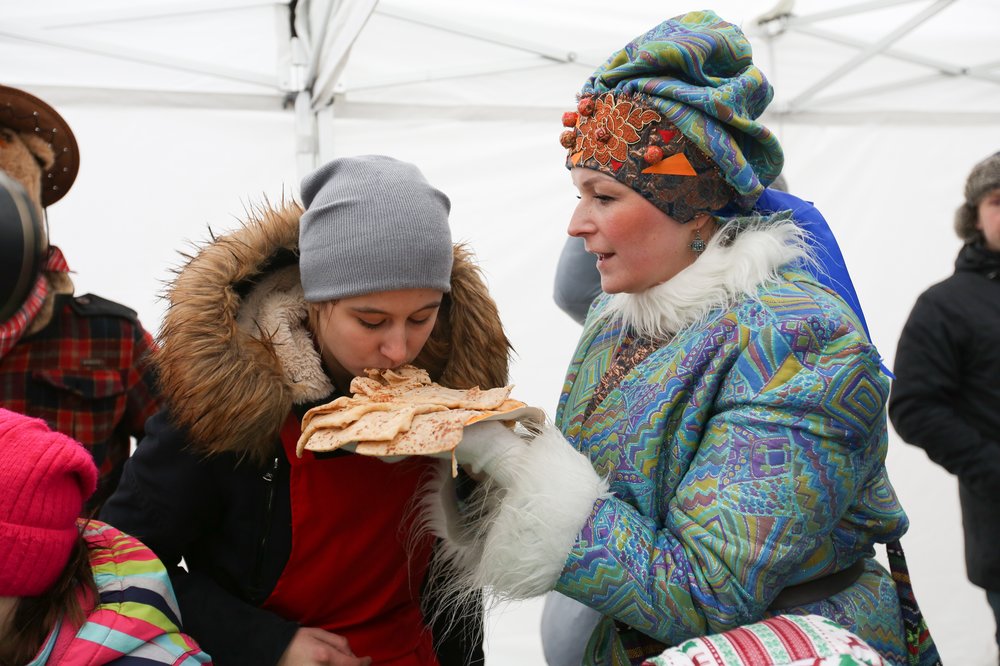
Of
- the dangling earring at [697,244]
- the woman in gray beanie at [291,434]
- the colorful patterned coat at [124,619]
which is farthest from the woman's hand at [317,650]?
the dangling earring at [697,244]

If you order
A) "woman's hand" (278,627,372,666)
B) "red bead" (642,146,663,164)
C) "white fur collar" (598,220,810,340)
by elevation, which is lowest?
"woman's hand" (278,627,372,666)

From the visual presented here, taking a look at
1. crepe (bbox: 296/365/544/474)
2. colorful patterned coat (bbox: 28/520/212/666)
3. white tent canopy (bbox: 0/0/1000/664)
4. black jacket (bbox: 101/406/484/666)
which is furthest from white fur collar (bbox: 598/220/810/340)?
white tent canopy (bbox: 0/0/1000/664)

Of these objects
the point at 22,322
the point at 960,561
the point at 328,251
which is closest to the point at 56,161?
the point at 22,322

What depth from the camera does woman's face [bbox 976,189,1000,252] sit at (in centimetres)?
277

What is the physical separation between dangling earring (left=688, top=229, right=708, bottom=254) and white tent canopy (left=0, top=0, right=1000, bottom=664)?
5.81 feet

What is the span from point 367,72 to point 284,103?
36 centimetres

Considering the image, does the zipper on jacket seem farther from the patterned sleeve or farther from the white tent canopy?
the white tent canopy

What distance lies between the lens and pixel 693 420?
1.35 meters

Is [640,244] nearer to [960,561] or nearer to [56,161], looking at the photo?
[56,161]

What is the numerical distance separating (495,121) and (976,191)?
6.27ft

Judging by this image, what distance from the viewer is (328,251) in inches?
57.9

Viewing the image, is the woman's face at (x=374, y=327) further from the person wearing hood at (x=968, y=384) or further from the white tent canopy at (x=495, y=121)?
the person wearing hood at (x=968, y=384)

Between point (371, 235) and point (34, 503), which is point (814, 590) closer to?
point (371, 235)

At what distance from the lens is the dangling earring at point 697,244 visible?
1533 mm
